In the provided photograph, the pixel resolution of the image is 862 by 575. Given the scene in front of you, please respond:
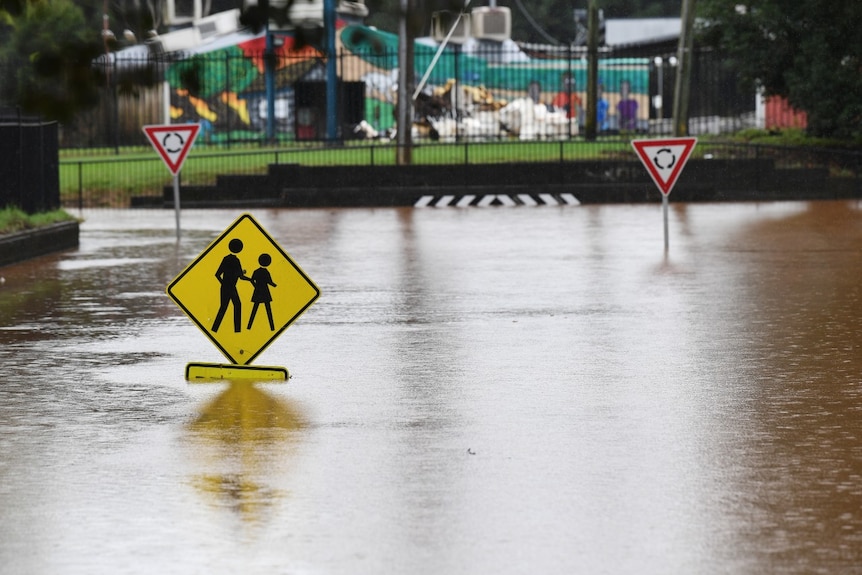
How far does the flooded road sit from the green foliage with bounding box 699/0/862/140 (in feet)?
68.7

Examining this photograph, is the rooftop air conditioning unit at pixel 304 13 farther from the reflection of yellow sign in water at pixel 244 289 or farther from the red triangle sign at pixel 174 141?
the red triangle sign at pixel 174 141

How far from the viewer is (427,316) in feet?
52.0

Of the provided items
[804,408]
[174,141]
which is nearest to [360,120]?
[174,141]

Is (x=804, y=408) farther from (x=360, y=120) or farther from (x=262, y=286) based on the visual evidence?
(x=360, y=120)

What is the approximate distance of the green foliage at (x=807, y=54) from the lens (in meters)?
40.2

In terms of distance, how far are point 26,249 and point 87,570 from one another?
16915mm

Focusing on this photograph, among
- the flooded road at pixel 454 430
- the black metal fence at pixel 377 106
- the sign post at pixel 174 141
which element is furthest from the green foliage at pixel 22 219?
the black metal fence at pixel 377 106

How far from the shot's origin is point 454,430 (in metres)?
9.83

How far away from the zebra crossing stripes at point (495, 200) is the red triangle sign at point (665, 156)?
13.4m

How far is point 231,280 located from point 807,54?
31131mm

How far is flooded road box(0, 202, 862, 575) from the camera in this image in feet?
23.2

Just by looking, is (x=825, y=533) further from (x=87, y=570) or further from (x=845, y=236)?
(x=845, y=236)

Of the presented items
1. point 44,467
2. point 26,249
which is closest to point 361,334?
point 44,467

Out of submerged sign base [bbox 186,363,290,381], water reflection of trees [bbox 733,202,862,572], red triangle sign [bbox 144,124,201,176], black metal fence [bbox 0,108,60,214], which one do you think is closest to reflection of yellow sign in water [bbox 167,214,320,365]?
submerged sign base [bbox 186,363,290,381]
